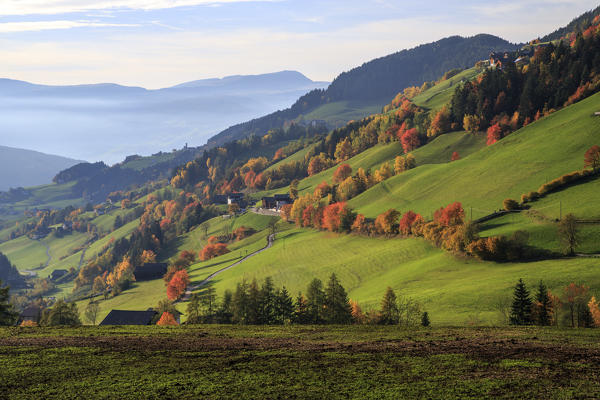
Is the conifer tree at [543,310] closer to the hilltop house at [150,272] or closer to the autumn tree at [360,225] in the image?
the autumn tree at [360,225]

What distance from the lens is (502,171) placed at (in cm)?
11831

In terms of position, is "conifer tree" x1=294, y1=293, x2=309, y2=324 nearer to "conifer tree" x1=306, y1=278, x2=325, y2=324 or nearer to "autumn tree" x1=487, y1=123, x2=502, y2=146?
"conifer tree" x1=306, y1=278, x2=325, y2=324

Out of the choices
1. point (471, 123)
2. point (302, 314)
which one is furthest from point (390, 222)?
point (471, 123)

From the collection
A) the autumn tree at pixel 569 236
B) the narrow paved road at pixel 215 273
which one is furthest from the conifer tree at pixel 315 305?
the narrow paved road at pixel 215 273

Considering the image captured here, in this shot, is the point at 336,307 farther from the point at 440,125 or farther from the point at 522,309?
the point at 440,125

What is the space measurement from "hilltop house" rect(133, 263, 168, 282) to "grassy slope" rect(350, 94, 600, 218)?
6773 cm

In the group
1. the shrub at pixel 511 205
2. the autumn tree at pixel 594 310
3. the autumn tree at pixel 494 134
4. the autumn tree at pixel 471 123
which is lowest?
the autumn tree at pixel 594 310

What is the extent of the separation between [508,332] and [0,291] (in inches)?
2306

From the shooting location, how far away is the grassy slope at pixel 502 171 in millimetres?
108250

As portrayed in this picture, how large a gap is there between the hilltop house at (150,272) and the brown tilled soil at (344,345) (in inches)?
4825

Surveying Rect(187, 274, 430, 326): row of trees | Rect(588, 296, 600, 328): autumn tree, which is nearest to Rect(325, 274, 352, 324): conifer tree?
Rect(187, 274, 430, 326): row of trees

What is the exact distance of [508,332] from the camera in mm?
42688

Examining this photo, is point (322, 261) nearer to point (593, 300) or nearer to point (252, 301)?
point (252, 301)

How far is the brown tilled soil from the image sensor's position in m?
33.8
